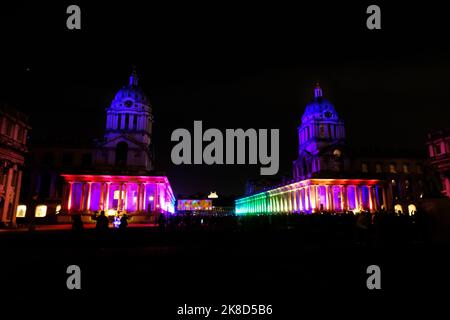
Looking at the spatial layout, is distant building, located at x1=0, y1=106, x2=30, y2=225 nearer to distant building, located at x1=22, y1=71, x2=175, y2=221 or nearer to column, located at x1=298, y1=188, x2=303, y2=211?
distant building, located at x1=22, y1=71, x2=175, y2=221

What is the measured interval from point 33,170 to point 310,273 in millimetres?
63661

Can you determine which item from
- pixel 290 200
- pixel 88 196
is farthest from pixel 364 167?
pixel 88 196

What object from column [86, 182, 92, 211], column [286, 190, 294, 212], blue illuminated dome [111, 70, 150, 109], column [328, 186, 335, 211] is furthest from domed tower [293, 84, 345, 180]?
column [86, 182, 92, 211]

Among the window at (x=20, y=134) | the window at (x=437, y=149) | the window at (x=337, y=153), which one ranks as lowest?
the window at (x=20, y=134)

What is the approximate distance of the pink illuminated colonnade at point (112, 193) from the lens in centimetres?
4667

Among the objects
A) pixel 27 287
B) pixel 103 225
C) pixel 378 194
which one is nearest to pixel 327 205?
pixel 378 194

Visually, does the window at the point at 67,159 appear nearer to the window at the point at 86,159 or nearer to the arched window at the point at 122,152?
the window at the point at 86,159

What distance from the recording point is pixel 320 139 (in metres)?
72.9

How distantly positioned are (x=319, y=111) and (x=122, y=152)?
54005mm

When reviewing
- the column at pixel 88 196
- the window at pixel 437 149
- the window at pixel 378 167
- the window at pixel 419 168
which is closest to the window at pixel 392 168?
the window at pixel 378 167

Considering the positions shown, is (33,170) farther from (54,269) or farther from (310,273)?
(310,273)

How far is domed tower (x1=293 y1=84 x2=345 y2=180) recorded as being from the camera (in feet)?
216

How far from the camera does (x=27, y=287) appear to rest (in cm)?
674

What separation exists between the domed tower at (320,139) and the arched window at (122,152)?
4296 centimetres
